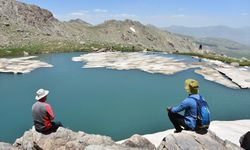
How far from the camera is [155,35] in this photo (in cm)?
13088

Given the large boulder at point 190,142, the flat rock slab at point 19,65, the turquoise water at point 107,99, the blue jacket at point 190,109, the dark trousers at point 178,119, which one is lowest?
the turquoise water at point 107,99

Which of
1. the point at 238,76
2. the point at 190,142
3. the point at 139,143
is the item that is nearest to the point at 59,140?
the point at 139,143

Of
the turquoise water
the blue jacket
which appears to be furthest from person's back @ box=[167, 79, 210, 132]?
the turquoise water

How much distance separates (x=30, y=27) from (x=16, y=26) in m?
6.93

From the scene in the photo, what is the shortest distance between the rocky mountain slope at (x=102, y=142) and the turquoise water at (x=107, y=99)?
7.14 metres

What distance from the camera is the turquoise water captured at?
22516 millimetres

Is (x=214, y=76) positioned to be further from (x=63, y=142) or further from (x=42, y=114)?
(x=42, y=114)

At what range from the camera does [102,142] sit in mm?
13289

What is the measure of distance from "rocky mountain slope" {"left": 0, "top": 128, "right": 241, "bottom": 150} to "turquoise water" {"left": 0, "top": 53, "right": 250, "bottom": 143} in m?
7.14

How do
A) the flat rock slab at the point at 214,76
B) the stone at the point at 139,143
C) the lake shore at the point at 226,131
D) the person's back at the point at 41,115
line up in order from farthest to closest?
the flat rock slab at the point at 214,76 → the lake shore at the point at 226,131 → the stone at the point at 139,143 → the person's back at the point at 41,115

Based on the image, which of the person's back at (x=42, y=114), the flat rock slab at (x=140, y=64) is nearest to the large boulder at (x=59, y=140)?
the person's back at (x=42, y=114)

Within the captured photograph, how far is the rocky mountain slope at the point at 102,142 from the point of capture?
36.3 ft

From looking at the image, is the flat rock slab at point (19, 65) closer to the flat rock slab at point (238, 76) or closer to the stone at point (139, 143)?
the flat rock slab at point (238, 76)

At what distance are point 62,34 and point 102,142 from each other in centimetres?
9250
